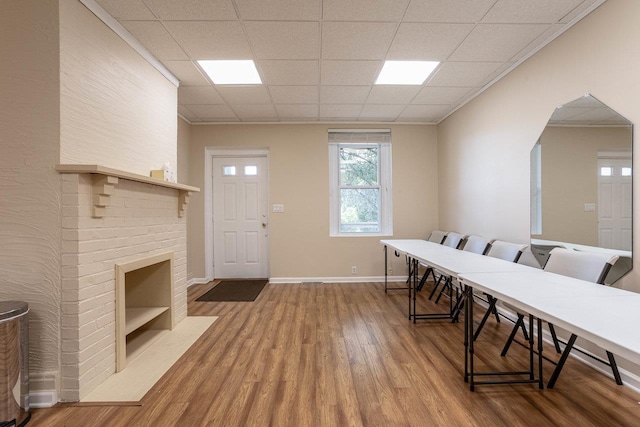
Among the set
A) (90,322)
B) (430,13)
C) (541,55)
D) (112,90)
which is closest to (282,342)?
(90,322)

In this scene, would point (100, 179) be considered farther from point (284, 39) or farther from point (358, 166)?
point (358, 166)

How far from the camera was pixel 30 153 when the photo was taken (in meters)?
1.80

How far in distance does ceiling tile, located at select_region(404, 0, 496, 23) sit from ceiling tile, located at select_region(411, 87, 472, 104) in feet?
4.36

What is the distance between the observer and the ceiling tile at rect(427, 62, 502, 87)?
308cm

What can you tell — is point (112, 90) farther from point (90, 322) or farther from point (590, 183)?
point (590, 183)

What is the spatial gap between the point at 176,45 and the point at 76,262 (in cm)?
204

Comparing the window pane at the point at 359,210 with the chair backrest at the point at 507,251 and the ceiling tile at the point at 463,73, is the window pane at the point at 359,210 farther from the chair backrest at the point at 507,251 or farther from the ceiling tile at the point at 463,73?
the chair backrest at the point at 507,251

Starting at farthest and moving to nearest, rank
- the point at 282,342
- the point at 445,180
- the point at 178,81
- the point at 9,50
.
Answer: the point at 445,180 → the point at 178,81 → the point at 282,342 → the point at 9,50

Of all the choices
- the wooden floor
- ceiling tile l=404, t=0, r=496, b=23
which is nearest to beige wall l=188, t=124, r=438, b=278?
the wooden floor

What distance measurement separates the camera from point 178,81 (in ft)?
11.2

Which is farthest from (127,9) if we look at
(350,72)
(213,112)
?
(213,112)

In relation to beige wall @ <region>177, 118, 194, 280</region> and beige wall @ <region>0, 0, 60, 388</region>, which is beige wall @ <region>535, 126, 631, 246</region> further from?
beige wall @ <region>177, 118, 194, 280</region>

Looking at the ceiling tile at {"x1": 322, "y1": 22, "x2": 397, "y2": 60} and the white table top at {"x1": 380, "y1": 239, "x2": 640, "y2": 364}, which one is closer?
the white table top at {"x1": 380, "y1": 239, "x2": 640, "y2": 364}

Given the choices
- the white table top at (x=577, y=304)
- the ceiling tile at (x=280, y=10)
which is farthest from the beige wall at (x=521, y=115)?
the ceiling tile at (x=280, y=10)
